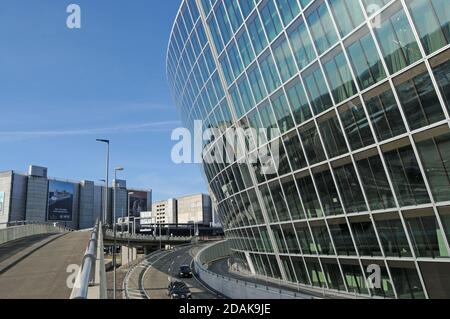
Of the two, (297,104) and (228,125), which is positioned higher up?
(228,125)

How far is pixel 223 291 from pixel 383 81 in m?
21.8

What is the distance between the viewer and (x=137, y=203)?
191 m

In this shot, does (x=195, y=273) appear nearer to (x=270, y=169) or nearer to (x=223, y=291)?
(x=223, y=291)

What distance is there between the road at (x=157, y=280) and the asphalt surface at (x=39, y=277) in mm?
15813

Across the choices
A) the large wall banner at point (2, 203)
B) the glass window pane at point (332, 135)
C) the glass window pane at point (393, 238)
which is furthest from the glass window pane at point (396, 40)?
the large wall banner at point (2, 203)

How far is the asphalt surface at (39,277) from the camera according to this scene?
443 inches

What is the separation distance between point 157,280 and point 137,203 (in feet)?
478

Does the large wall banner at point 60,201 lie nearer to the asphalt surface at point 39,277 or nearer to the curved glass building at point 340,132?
the curved glass building at point 340,132

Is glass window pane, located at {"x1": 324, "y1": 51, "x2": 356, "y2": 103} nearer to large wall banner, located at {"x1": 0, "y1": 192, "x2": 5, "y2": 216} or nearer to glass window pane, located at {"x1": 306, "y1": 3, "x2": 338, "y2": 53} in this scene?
glass window pane, located at {"x1": 306, "y1": 3, "x2": 338, "y2": 53}

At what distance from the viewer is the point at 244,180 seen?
36.3m

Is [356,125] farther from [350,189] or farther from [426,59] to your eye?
[426,59]

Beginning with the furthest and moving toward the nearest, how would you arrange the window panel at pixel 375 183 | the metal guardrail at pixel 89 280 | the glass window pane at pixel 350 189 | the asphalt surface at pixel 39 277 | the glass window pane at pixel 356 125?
the glass window pane at pixel 350 189 < the glass window pane at pixel 356 125 < the window panel at pixel 375 183 < the asphalt surface at pixel 39 277 < the metal guardrail at pixel 89 280

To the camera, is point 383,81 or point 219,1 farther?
point 219,1

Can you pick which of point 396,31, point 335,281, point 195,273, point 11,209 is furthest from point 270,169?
point 11,209
